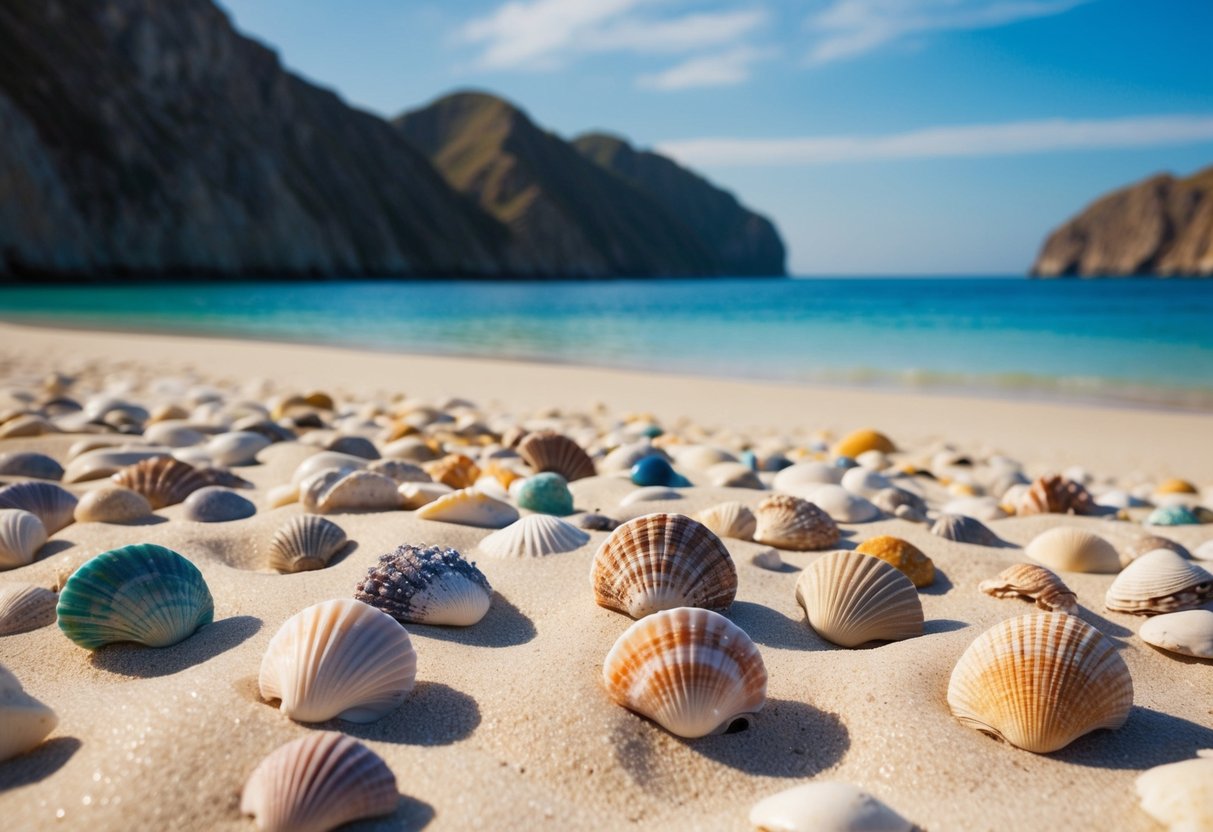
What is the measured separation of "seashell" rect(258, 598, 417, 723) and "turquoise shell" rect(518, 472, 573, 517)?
1432 millimetres

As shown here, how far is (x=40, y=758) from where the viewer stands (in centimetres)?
144

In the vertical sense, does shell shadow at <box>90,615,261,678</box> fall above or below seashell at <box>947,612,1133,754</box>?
below

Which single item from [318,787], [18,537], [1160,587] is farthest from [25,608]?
[1160,587]

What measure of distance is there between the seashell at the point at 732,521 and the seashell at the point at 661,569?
0.72m

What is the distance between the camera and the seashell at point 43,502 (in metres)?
2.75

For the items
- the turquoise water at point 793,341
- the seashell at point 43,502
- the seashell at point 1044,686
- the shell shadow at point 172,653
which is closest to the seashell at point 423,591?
the shell shadow at point 172,653

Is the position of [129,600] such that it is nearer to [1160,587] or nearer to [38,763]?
[38,763]

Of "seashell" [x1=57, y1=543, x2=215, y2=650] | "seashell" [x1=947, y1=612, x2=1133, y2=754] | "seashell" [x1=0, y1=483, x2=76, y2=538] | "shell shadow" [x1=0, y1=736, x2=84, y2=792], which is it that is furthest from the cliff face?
"shell shadow" [x1=0, y1=736, x2=84, y2=792]

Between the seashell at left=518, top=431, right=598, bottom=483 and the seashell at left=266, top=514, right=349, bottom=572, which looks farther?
the seashell at left=518, top=431, right=598, bottom=483

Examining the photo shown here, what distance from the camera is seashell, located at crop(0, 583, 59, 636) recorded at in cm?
200

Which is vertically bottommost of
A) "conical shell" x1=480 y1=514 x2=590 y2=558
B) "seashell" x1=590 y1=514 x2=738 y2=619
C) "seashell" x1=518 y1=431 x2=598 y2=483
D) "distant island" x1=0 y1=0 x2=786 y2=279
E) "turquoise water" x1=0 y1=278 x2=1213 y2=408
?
"turquoise water" x1=0 y1=278 x2=1213 y2=408

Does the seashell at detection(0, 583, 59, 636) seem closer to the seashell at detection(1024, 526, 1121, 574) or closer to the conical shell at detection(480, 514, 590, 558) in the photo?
the conical shell at detection(480, 514, 590, 558)

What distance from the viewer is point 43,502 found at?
9.14 ft

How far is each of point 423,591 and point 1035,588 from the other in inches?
70.2
